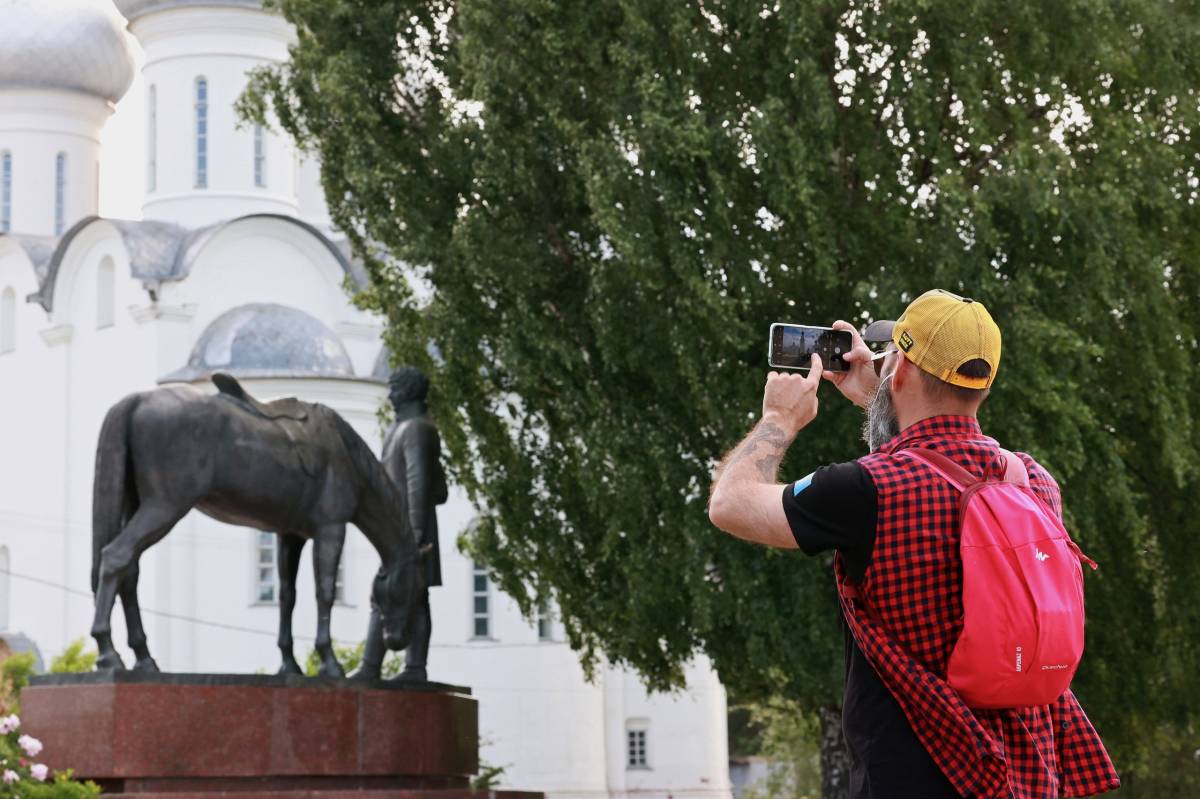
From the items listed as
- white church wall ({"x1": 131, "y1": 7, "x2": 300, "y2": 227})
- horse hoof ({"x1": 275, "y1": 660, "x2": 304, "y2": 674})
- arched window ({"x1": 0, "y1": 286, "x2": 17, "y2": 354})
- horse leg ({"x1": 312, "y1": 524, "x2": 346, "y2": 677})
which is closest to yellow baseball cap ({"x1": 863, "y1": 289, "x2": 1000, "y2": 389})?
horse leg ({"x1": 312, "y1": 524, "x2": 346, "y2": 677})

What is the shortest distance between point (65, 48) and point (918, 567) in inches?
1622

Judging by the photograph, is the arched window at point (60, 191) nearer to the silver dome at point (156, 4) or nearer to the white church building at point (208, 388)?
the white church building at point (208, 388)

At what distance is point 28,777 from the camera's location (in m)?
10.7

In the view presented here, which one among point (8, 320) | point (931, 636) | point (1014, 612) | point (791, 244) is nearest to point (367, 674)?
point (791, 244)

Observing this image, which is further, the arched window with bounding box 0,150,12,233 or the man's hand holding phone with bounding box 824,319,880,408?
the arched window with bounding box 0,150,12,233

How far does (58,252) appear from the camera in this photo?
123 feet

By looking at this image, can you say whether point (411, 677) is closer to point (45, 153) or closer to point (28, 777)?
point (28, 777)

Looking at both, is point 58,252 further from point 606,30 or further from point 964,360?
point 964,360

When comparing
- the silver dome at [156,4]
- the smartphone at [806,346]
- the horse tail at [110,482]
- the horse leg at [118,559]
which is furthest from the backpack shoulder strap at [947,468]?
the silver dome at [156,4]

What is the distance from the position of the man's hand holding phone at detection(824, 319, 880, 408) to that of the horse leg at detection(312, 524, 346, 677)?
7.89 meters

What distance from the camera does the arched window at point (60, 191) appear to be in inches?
1704

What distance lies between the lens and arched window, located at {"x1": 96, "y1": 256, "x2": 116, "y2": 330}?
120 ft

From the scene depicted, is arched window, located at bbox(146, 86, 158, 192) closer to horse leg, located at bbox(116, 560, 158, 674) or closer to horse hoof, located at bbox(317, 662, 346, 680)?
horse hoof, located at bbox(317, 662, 346, 680)

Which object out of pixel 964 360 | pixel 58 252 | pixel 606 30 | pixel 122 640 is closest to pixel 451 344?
pixel 606 30
